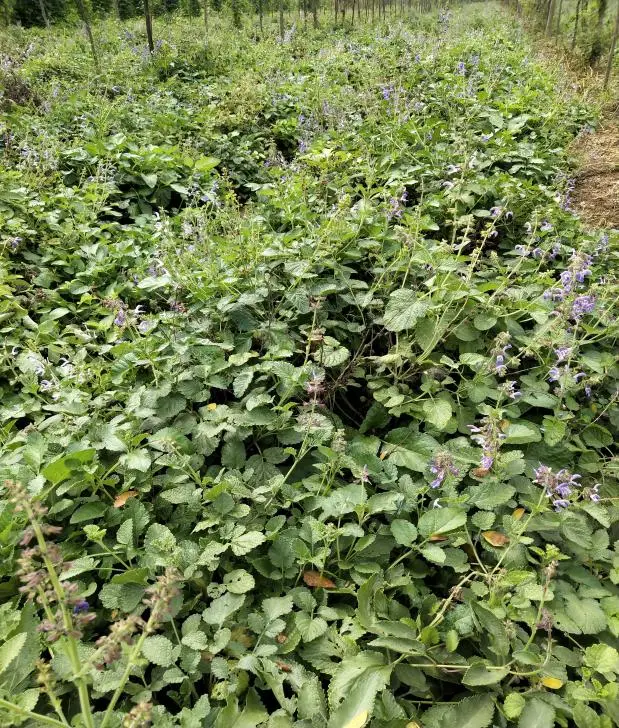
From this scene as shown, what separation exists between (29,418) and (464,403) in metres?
2.34

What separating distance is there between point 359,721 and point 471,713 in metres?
0.37

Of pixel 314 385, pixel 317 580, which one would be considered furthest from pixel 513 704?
pixel 314 385

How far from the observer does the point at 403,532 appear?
1.97 m

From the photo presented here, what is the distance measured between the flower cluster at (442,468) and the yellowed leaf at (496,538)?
0.27 m

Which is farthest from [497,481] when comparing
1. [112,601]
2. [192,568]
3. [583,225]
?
[583,225]

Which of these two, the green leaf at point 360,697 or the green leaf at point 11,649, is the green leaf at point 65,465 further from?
the green leaf at point 360,697

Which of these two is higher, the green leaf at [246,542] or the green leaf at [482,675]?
the green leaf at [246,542]

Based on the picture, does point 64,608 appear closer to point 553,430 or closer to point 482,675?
point 482,675

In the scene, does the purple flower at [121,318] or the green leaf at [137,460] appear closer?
the green leaf at [137,460]

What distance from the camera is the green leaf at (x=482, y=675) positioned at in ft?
5.13

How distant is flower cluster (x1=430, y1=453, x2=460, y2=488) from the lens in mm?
1959

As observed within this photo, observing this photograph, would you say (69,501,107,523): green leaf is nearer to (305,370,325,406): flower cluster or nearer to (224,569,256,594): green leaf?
(224,569,256,594): green leaf

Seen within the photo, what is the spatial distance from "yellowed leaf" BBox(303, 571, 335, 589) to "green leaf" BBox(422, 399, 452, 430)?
33.1 inches

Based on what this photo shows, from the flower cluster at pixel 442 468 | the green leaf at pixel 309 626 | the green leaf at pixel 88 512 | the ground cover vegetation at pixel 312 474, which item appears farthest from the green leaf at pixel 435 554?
the green leaf at pixel 88 512
